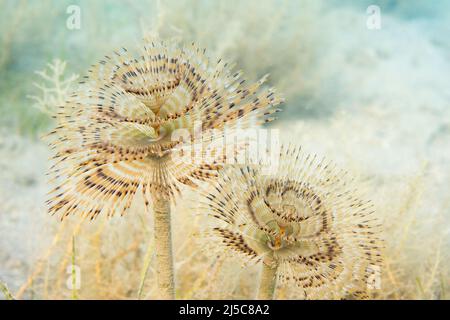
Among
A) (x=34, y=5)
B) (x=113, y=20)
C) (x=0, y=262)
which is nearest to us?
(x=0, y=262)

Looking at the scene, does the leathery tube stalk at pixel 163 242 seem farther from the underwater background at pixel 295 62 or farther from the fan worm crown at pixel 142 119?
the underwater background at pixel 295 62

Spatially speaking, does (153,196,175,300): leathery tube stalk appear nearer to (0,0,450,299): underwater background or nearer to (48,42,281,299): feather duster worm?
(48,42,281,299): feather duster worm

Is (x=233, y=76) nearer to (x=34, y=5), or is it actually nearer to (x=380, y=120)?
(x=380, y=120)

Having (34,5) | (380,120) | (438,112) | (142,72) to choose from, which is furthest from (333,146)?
(142,72)

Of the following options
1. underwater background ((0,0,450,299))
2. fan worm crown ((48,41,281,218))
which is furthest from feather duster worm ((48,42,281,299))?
underwater background ((0,0,450,299))

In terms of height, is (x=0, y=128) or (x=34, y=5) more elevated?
(x=34, y=5)

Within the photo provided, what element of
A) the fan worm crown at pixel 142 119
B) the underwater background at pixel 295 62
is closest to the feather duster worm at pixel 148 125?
the fan worm crown at pixel 142 119

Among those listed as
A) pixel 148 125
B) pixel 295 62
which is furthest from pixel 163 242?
pixel 295 62
